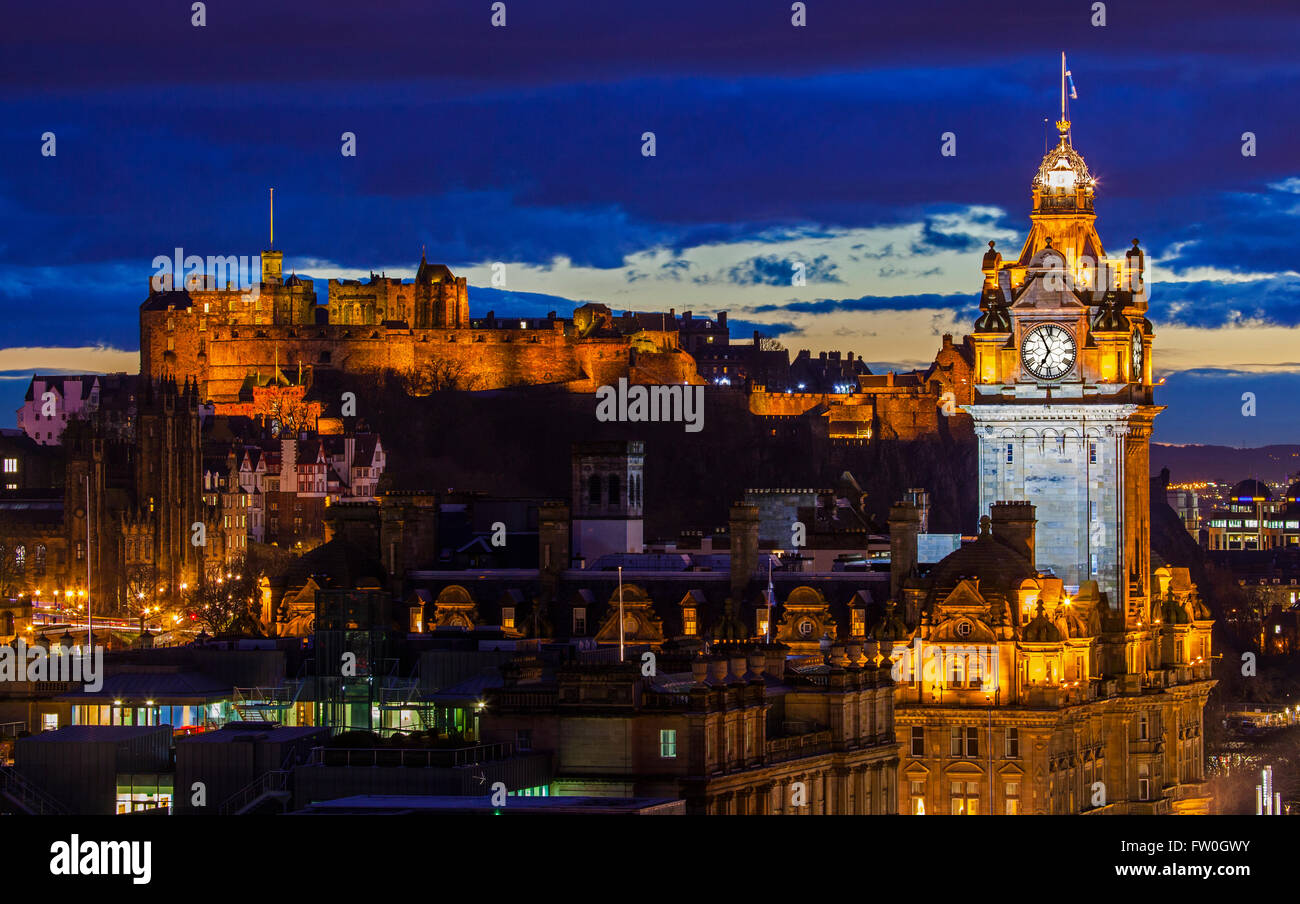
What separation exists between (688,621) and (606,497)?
1451 centimetres

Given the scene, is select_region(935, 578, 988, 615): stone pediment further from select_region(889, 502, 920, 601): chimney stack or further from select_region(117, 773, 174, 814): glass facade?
select_region(117, 773, 174, 814): glass facade

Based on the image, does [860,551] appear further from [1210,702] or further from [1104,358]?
[1210,702]

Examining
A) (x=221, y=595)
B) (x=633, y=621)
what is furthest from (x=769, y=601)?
(x=221, y=595)

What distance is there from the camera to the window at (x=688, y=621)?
9756cm

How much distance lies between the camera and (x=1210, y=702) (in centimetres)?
15175

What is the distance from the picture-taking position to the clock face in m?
104

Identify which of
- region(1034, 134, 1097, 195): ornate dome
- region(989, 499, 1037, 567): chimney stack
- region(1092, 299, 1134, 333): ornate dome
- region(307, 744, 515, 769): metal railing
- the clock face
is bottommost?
region(307, 744, 515, 769): metal railing

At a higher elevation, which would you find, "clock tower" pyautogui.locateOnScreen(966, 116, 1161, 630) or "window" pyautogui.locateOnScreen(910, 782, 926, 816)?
"clock tower" pyautogui.locateOnScreen(966, 116, 1161, 630)

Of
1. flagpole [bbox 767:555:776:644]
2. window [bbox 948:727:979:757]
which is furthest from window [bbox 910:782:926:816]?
flagpole [bbox 767:555:776:644]

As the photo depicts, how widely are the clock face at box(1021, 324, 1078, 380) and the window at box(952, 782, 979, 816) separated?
16.6 metres

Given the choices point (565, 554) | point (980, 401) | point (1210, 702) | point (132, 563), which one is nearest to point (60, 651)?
point (565, 554)

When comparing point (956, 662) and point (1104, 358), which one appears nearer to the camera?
point (956, 662)

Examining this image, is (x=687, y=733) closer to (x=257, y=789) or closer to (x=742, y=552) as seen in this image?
(x=257, y=789)
